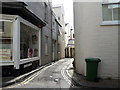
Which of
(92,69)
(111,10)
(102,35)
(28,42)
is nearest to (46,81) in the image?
(92,69)

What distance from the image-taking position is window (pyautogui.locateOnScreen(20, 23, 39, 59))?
10.4 m

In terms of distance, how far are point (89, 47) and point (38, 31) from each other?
632 centimetres

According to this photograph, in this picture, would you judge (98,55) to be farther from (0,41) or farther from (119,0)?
(0,41)

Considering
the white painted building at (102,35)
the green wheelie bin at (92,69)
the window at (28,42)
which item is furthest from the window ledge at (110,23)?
the window at (28,42)

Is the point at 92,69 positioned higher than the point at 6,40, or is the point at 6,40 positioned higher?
the point at 6,40

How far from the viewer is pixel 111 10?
8.80 metres

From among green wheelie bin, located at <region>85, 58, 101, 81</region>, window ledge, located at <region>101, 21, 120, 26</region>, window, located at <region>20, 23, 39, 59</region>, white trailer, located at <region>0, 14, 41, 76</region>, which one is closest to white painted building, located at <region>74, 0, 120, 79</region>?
window ledge, located at <region>101, 21, 120, 26</region>

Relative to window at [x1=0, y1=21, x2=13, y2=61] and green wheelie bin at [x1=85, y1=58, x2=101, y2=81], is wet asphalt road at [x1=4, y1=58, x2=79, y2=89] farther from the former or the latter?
window at [x1=0, y1=21, x2=13, y2=61]

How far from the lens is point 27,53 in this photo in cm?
1146

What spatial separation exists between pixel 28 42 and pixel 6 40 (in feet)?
8.99

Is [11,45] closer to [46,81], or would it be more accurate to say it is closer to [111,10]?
[46,81]

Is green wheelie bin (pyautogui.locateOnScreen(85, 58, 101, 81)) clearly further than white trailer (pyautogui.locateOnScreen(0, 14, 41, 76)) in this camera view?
No

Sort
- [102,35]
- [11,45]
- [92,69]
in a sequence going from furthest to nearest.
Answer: [11,45] → [102,35] → [92,69]

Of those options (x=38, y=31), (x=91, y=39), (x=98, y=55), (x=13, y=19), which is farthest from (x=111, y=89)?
(x=38, y=31)
